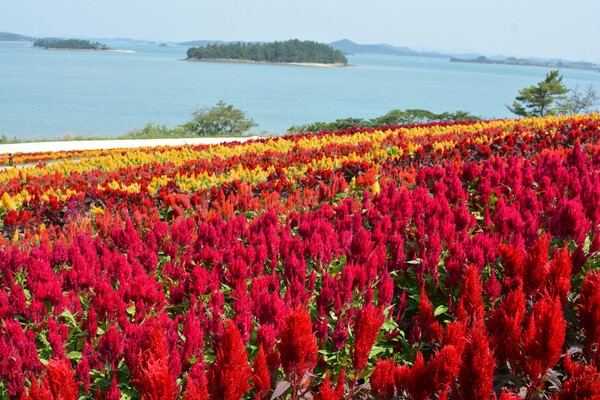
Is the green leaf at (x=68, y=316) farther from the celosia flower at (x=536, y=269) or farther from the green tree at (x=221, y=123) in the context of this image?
the green tree at (x=221, y=123)

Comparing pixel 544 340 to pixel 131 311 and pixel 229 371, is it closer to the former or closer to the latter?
pixel 229 371

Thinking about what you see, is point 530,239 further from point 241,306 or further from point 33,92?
point 33,92

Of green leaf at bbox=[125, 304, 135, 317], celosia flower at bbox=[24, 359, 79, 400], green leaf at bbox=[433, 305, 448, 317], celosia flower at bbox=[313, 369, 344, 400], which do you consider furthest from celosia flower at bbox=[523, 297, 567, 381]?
green leaf at bbox=[125, 304, 135, 317]

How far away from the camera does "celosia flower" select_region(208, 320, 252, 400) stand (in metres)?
1.87

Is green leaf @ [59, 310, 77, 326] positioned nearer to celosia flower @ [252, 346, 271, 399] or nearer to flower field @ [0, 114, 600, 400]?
flower field @ [0, 114, 600, 400]

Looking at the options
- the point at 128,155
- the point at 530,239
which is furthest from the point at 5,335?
the point at 128,155

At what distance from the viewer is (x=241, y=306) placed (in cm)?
262

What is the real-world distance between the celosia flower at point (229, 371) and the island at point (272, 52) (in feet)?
598

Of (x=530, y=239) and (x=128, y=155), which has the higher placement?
(x=530, y=239)

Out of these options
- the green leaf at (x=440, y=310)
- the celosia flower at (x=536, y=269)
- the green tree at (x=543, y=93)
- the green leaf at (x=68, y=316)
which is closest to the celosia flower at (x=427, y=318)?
the green leaf at (x=440, y=310)

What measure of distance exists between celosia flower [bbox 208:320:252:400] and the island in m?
182

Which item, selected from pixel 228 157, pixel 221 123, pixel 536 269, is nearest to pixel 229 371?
pixel 536 269

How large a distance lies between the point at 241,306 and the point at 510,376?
3.79ft

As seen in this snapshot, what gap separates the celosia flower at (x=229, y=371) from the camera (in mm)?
1873
